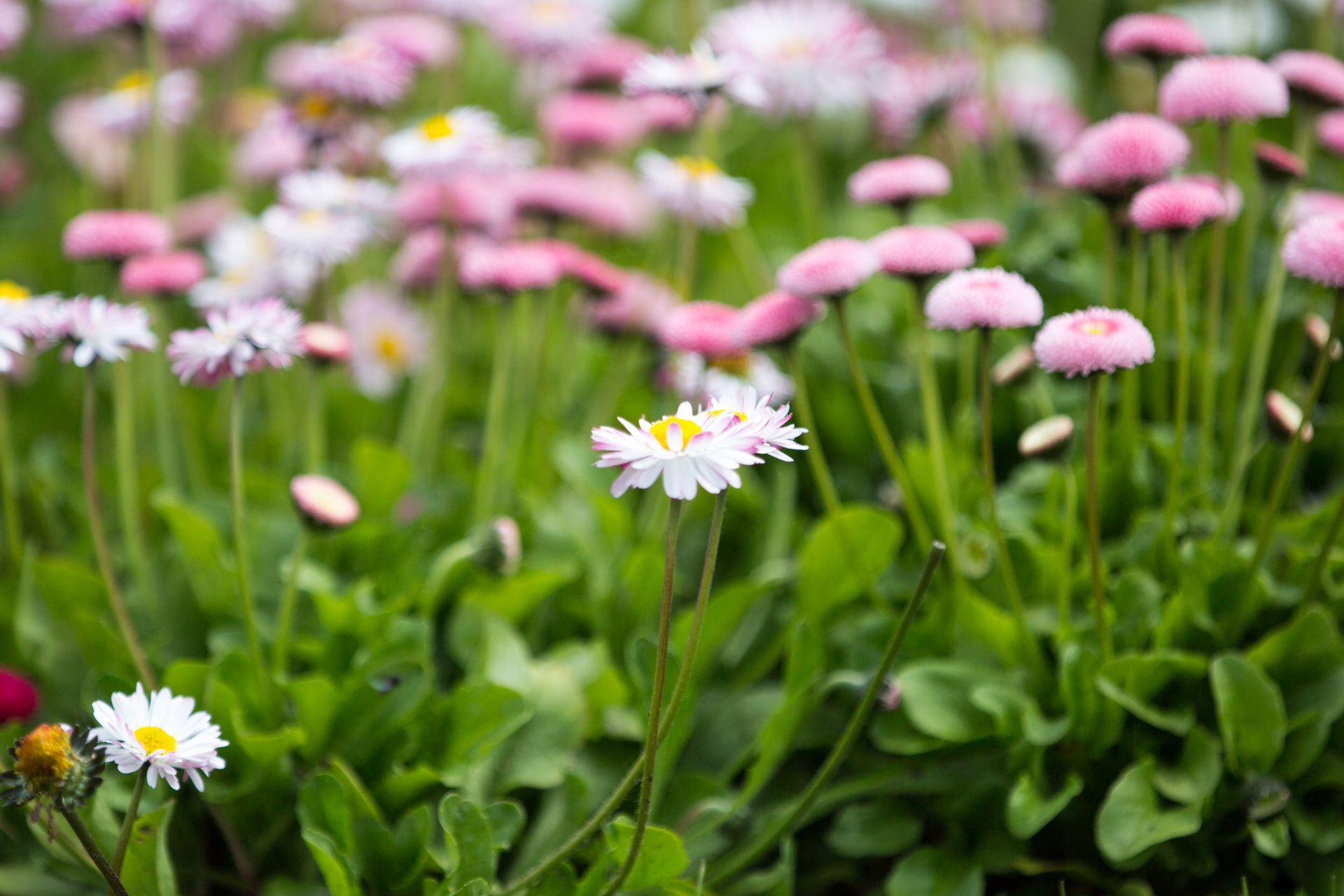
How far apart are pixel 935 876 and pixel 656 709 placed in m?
0.59

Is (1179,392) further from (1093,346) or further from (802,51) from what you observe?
(802,51)

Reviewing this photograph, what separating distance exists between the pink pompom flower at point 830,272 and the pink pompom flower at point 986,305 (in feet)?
0.35

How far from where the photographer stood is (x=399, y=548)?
5.43 ft

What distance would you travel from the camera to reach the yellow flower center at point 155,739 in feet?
3.25

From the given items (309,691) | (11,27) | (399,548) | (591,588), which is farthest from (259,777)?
(11,27)

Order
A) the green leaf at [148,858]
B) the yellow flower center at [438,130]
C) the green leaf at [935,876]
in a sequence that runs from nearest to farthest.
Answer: the green leaf at [148,858], the green leaf at [935,876], the yellow flower center at [438,130]

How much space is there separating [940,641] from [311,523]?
33.7 inches

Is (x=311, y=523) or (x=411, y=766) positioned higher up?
(x=311, y=523)

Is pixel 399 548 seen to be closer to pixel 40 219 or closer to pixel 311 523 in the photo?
pixel 311 523

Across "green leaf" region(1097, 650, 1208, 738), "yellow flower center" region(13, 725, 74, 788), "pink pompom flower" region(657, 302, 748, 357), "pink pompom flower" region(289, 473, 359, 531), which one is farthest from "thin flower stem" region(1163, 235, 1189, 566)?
"yellow flower center" region(13, 725, 74, 788)

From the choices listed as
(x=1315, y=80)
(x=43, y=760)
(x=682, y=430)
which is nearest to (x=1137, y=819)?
(x=682, y=430)

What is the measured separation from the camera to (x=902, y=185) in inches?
59.2

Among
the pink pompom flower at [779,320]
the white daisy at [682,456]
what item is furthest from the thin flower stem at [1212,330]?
the white daisy at [682,456]

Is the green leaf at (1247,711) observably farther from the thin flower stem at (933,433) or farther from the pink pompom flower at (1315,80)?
the pink pompom flower at (1315,80)
